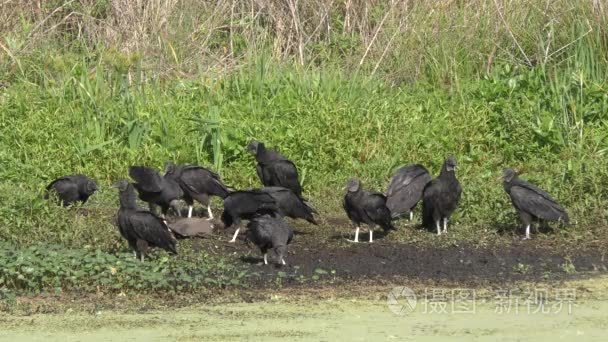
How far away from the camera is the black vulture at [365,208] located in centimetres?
865

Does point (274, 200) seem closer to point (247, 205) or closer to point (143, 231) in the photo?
point (247, 205)

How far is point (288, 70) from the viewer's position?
11.6m

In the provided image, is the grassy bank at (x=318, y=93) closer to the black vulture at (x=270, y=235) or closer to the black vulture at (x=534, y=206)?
the black vulture at (x=534, y=206)

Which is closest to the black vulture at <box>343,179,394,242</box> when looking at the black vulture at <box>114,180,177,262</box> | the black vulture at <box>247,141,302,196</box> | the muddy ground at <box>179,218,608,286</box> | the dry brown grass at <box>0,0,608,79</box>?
the muddy ground at <box>179,218,608,286</box>

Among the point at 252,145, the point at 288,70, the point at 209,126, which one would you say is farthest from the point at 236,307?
the point at 288,70

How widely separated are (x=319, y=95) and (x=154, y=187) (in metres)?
2.48

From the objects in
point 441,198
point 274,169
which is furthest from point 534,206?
point 274,169

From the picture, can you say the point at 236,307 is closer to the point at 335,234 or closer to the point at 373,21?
the point at 335,234

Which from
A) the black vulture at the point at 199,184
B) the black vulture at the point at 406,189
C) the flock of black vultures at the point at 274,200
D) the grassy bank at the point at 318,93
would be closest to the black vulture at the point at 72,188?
the flock of black vultures at the point at 274,200

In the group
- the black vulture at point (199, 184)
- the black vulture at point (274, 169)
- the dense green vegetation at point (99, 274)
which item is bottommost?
the dense green vegetation at point (99, 274)

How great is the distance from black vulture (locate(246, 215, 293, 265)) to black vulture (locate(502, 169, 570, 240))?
172cm

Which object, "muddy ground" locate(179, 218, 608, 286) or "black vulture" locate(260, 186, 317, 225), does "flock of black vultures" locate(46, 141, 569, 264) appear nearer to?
"black vulture" locate(260, 186, 317, 225)

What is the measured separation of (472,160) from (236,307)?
4051 mm

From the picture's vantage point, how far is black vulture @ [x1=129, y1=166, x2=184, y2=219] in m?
9.05
